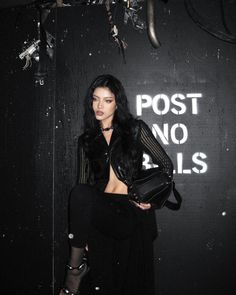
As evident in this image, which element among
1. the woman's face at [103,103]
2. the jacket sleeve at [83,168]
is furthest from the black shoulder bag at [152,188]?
the woman's face at [103,103]

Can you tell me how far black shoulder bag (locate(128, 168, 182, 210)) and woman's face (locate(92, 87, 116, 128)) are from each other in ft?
1.67

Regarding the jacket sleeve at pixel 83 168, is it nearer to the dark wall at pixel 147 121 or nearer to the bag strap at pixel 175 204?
the dark wall at pixel 147 121

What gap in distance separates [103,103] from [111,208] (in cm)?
72

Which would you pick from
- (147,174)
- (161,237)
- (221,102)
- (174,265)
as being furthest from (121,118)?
(174,265)

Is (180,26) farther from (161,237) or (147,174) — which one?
(161,237)

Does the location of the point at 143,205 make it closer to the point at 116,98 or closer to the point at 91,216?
the point at 91,216

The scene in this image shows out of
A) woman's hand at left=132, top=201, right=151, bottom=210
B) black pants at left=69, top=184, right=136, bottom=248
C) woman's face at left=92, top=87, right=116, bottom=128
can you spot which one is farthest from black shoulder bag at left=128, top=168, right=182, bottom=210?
woman's face at left=92, top=87, right=116, bottom=128

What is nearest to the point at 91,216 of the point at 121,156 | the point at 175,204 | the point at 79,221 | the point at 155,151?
the point at 79,221

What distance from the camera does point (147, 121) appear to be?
84.4 inches

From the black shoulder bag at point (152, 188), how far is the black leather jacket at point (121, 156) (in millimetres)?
76

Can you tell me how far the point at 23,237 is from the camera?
2.21m

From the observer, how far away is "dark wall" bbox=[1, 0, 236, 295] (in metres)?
2.09

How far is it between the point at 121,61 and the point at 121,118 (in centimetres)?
56

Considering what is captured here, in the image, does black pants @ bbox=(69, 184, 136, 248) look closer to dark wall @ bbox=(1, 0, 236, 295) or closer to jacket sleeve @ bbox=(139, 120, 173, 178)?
jacket sleeve @ bbox=(139, 120, 173, 178)
